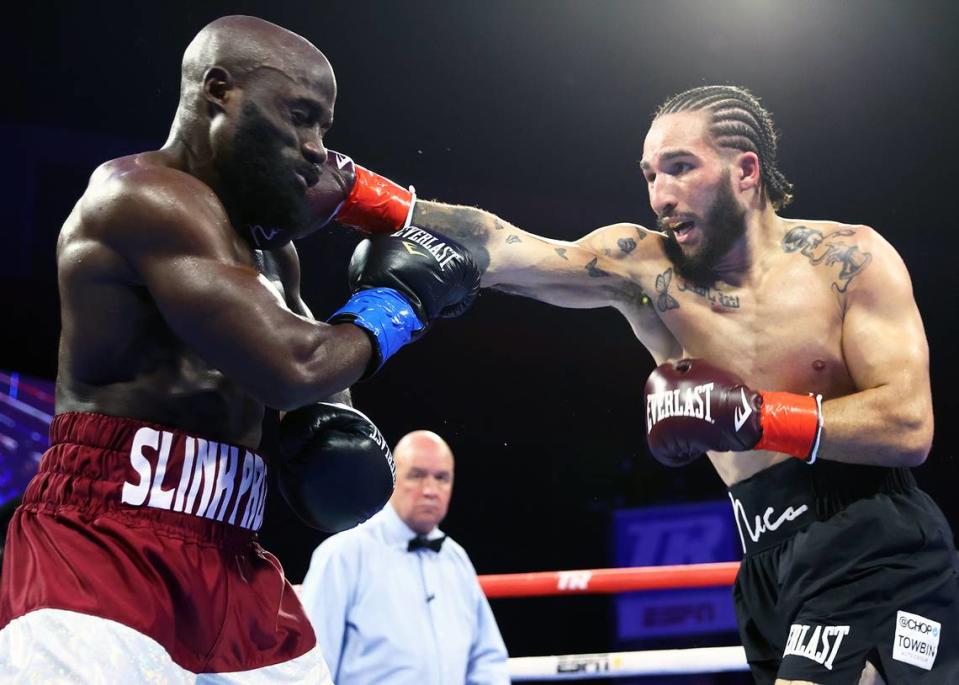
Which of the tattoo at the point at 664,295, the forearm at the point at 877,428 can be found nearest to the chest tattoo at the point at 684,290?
the tattoo at the point at 664,295

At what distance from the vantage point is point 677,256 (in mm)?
2225

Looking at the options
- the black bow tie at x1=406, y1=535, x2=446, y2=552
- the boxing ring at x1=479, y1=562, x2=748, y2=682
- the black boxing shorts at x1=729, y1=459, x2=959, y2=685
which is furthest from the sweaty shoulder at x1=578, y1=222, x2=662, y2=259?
the black bow tie at x1=406, y1=535, x2=446, y2=552

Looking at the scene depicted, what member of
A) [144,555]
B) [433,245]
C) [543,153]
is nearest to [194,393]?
[144,555]

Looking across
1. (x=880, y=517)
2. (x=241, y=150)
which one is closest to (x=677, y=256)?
(x=880, y=517)

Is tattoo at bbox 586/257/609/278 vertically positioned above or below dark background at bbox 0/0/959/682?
below

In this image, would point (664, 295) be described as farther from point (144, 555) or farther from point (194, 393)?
point (144, 555)

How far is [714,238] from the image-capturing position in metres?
2.19

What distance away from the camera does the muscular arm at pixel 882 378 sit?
1.90m

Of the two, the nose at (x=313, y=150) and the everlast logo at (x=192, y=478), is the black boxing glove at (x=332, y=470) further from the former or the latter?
the nose at (x=313, y=150)

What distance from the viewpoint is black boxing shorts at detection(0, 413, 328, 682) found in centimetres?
125

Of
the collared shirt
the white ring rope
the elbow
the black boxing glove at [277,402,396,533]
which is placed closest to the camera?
the black boxing glove at [277,402,396,533]

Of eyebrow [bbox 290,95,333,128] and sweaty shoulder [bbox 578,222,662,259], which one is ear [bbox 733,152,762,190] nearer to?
sweaty shoulder [bbox 578,222,662,259]

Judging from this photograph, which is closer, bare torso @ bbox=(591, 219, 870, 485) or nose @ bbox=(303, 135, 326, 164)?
nose @ bbox=(303, 135, 326, 164)

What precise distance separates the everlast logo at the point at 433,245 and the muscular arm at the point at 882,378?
0.78 meters
